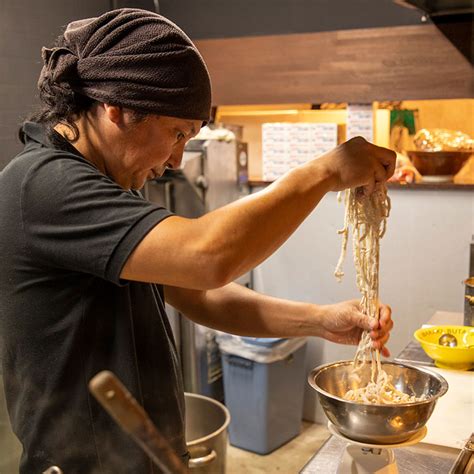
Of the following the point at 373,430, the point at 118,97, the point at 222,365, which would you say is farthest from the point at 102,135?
the point at 222,365

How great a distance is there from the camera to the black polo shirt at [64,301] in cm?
86

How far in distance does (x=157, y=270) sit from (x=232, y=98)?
8.98ft

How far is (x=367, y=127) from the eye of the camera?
326 cm

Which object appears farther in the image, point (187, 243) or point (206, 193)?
point (206, 193)

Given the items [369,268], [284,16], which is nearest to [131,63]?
[369,268]

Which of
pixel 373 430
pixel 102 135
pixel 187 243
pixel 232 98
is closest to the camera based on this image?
pixel 187 243

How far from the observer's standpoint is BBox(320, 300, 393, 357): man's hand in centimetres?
125

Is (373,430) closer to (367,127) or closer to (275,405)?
(275,405)

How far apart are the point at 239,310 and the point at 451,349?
0.71 meters

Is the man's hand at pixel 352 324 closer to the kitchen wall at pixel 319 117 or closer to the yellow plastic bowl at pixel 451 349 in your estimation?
the yellow plastic bowl at pixel 451 349

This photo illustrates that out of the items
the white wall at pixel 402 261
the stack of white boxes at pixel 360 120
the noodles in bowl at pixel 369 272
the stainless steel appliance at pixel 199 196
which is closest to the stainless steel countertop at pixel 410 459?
the noodles in bowl at pixel 369 272

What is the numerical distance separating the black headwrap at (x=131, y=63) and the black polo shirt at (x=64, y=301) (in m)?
0.10

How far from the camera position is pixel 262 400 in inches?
122

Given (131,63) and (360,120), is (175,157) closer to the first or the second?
(131,63)
